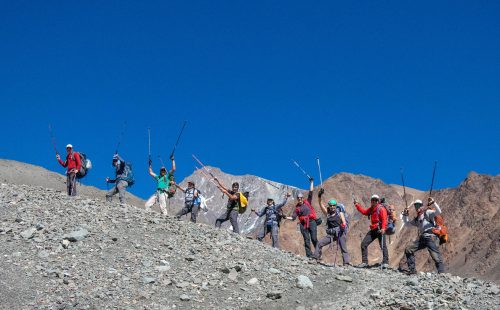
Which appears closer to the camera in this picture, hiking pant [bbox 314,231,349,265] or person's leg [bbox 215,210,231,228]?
hiking pant [bbox 314,231,349,265]

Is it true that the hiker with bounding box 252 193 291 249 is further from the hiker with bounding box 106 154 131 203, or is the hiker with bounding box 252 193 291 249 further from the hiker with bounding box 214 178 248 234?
the hiker with bounding box 106 154 131 203

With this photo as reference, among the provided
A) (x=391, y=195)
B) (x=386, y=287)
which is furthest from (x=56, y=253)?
(x=391, y=195)

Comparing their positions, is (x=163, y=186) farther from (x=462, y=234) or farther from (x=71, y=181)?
(x=462, y=234)

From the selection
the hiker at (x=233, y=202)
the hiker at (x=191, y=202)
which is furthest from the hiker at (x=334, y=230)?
the hiker at (x=191, y=202)

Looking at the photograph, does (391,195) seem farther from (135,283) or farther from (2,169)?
(135,283)

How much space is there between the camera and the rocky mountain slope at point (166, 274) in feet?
51.9

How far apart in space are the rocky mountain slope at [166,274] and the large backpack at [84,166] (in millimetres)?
2474

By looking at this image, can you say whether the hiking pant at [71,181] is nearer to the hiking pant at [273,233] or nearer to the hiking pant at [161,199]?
the hiking pant at [161,199]

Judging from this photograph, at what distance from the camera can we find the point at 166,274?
17219 mm

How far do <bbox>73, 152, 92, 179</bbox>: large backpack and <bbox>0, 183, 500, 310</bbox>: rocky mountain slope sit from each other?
8.12 ft

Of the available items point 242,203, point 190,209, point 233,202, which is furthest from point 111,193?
point 242,203

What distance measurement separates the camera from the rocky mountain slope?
623 inches

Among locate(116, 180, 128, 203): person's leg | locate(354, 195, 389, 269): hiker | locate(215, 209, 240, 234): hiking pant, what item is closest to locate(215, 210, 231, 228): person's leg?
locate(215, 209, 240, 234): hiking pant

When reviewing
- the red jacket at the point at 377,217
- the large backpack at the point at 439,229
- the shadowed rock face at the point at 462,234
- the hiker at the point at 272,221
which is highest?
the shadowed rock face at the point at 462,234
